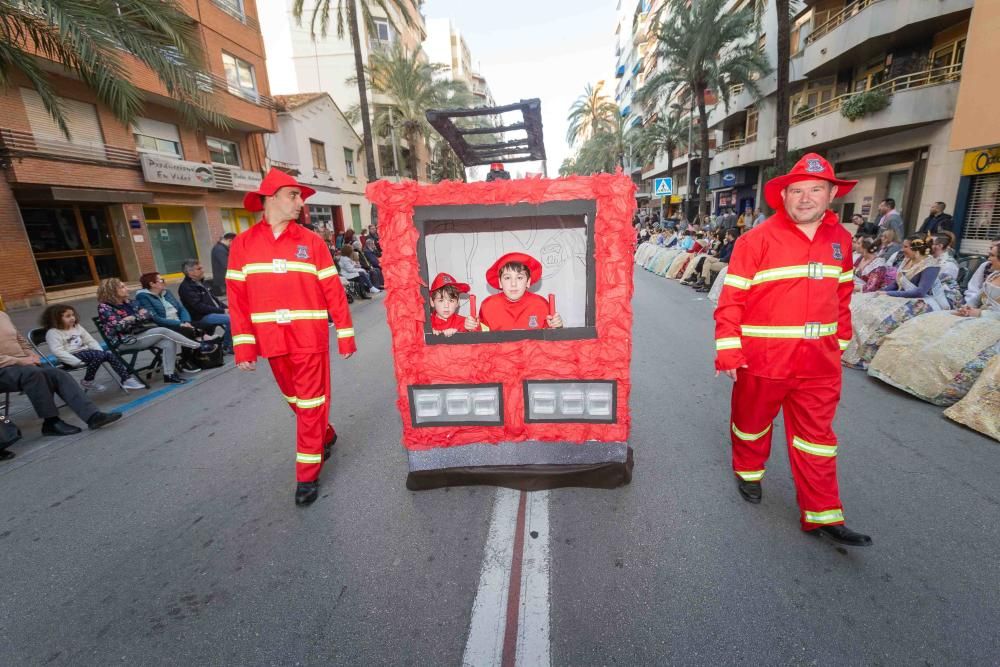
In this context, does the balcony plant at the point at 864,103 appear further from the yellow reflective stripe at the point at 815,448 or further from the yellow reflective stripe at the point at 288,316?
the yellow reflective stripe at the point at 288,316

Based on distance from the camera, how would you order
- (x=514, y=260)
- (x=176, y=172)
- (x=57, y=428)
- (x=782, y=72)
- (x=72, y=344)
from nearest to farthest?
1. (x=514, y=260)
2. (x=57, y=428)
3. (x=72, y=344)
4. (x=782, y=72)
5. (x=176, y=172)

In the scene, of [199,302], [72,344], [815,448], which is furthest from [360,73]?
[815,448]

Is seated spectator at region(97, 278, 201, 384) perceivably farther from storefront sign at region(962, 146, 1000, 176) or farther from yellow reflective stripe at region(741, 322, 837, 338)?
storefront sign at region(962, 146, 1000, 176)

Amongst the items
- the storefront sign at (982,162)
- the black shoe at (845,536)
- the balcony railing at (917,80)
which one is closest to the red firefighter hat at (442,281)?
the black shoe at (845,536)

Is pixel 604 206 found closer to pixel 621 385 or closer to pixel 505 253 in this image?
pixel 505 253

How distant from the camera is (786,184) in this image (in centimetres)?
241

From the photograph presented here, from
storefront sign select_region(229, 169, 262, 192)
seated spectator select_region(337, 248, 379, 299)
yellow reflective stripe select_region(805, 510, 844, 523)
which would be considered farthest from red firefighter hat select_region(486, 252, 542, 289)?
storefront sign select_region(229, 169, 262, 192)

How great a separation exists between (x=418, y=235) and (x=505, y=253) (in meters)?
0.67

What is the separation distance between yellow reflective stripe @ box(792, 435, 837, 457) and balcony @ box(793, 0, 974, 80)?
55.1 ft

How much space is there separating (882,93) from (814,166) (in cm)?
1637

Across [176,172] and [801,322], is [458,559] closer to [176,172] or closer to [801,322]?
[801,322]

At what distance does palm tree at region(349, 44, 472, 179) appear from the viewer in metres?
27.4

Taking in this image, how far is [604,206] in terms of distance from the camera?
238 cm

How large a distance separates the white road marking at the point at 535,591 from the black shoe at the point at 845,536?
1443mm
